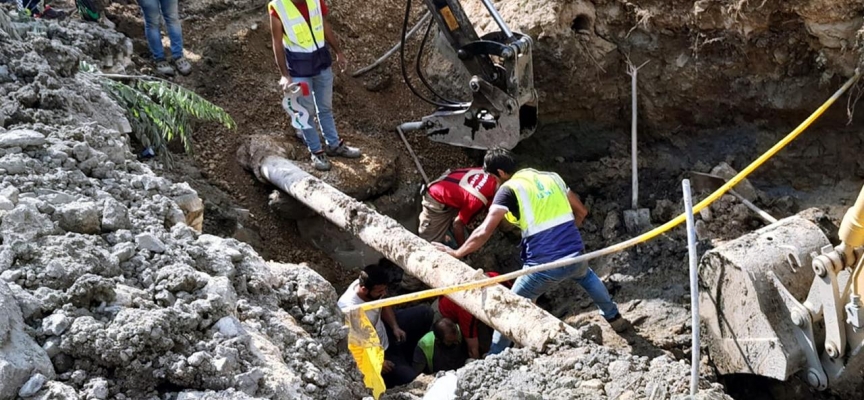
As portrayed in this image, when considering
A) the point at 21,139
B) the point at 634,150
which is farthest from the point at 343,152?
the point at 21,139

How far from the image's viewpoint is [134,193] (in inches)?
153

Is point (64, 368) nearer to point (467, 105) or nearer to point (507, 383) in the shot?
point (507, 383)

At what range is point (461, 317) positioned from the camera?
5.99 metres

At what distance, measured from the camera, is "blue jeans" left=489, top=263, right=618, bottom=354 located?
212 inches

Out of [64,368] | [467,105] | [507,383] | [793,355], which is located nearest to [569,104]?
[467,105]

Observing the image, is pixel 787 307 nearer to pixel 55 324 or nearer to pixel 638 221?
pixel 638 221

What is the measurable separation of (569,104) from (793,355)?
3680 millimetres

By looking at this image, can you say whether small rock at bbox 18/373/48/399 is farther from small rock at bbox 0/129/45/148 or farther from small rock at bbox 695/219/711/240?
small rock at bbox 695/219/711/240

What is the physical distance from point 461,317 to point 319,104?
213cm

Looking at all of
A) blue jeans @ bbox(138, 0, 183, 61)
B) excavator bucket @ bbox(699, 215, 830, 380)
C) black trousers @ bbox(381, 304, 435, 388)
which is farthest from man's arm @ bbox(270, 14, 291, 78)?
excavator bucket @ bbox(699, 215, 830, 380)

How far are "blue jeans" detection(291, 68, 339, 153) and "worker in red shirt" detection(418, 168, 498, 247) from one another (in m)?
0.99

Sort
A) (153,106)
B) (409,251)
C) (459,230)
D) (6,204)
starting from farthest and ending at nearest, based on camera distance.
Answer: (459,230)
(153,106)
(409,251)
(6,204)

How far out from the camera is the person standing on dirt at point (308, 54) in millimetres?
6105

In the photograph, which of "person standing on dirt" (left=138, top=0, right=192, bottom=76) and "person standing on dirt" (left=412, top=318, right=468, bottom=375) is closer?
"person standing on dirt" (left=412, top=318, right=468, bottom=375)
